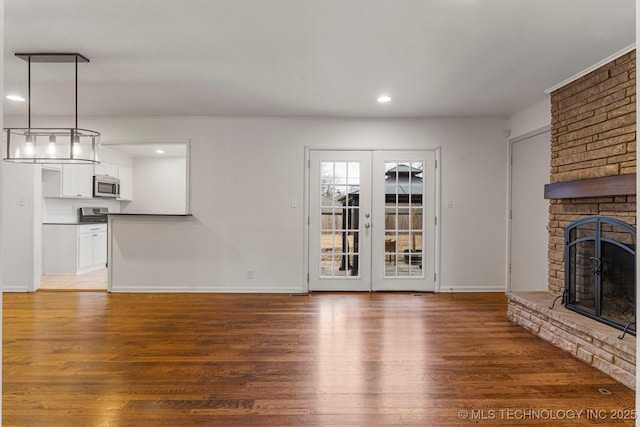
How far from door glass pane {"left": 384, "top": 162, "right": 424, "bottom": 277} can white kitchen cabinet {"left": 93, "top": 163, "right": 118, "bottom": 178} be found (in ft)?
16.5

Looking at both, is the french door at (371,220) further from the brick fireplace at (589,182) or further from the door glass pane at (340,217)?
the brick fireplace at (589,182)

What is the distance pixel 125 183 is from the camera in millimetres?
7742

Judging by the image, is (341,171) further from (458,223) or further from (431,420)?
(431,420)

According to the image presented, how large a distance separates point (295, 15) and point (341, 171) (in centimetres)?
270

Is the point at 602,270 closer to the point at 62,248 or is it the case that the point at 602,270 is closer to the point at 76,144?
A: the point at 76,144

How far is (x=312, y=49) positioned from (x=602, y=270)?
2788 millimetres

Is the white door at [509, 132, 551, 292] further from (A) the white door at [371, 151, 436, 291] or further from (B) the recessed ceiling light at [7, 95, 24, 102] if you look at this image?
(B) the recessed ceiling light at [7, 95, 24, 102]

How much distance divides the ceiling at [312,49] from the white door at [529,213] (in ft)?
2.08

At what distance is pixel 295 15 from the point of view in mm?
2473

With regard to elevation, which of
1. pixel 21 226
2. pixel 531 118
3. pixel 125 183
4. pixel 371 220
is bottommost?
pixel 21 226

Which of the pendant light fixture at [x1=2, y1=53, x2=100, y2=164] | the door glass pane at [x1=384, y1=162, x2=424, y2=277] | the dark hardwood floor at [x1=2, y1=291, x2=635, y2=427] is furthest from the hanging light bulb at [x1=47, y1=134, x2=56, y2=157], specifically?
the door glass pane at [x1=384, y1=162, x2=424, y2=277]

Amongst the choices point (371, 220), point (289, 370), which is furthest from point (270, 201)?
point (289, 370)
